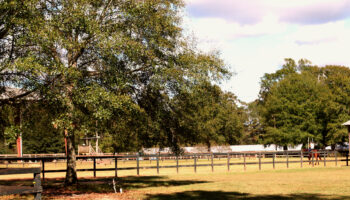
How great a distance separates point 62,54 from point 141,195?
261 inches

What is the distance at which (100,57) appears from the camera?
653 inches

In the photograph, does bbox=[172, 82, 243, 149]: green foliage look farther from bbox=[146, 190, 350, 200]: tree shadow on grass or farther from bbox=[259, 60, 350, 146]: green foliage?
bbox=[259, 60, 350, 146]: green foliage

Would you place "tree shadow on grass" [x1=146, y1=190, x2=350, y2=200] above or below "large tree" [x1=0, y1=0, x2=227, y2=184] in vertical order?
below

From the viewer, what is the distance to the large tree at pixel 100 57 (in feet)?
49.0

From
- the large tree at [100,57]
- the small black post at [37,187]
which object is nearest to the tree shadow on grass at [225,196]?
the large tree at [100,57]

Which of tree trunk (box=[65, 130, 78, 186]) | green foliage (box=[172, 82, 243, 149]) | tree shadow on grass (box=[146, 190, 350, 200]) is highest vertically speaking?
green foliage (box=[172, 82, 243, 149])

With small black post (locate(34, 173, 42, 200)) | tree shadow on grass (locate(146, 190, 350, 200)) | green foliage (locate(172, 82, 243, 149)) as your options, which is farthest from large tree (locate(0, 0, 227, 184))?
small black post (locate(34, 173, 42, 200))

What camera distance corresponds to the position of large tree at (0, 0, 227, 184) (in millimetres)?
14930

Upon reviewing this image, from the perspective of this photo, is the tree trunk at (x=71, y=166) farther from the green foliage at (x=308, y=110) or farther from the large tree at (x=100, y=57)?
the green foliage at (x=308, y=110)

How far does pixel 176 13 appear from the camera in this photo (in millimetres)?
19359

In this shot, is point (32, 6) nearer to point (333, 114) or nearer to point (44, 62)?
point (44, 62)

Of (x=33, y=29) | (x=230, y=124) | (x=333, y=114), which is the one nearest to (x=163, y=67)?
(x=33, y=29)

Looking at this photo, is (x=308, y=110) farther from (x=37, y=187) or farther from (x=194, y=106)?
(x=37, y=187)

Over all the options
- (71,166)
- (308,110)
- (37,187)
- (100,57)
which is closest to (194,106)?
(100,57)
